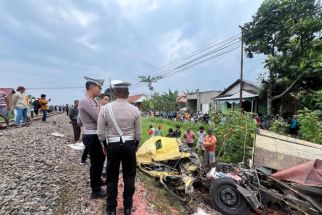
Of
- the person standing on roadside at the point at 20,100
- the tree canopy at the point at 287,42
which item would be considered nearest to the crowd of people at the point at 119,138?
the person standing on roadside at the point at 20,100

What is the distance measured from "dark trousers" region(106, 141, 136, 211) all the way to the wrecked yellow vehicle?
2924mm

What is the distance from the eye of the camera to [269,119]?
70.9 feet

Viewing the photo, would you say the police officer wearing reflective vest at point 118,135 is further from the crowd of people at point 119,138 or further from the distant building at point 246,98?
the distant building at point 246,98

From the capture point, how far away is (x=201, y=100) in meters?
41.2

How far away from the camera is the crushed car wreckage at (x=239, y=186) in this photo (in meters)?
6.66

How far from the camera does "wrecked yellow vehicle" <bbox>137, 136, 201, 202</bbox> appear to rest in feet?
24.8

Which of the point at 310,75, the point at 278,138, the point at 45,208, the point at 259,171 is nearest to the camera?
the point at 45,208

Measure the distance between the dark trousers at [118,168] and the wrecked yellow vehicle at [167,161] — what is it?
2924 mm

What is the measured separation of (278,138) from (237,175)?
2706 millimetres

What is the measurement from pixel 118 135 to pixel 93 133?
978 millimetres

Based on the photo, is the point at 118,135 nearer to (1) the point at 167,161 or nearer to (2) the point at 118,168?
(2) the point at 118,168

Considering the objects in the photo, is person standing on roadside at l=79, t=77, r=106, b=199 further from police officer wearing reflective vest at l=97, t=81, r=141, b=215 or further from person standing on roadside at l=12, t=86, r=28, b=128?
person standing on roadside at l=12, t=86, r=28, b=128

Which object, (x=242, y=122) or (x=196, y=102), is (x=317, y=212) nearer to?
(x=242, y=122)

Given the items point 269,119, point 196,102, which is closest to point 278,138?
point 269,119
